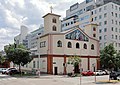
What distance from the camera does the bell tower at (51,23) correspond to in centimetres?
5813

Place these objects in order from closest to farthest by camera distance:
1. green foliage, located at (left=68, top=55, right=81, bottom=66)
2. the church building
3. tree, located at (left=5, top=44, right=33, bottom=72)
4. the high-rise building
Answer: tree, located at (left=5, top=44, right=33, bottom=72)
green foliage, located at (left=68, top=55, right=81, bottom=66)
the church building
the high-rise building

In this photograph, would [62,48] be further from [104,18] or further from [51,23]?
[104,18]

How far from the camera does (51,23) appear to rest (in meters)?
58.4

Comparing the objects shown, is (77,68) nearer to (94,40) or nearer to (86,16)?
(94,40)

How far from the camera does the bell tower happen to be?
5813 centimetres

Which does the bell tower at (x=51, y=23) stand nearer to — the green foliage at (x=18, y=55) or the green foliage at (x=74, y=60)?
the green foliage at (x=74, y=60)

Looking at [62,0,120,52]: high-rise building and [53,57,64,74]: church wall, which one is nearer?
[53,57,64,74]: church wall

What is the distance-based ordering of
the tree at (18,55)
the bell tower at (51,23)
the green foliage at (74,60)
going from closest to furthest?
1. the tree at (18,55)
2. the green foliage at (74,60)
3. the bell tower at (51,23)

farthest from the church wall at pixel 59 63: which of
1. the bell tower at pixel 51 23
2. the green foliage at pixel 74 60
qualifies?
the bell tower at pixel 51 23

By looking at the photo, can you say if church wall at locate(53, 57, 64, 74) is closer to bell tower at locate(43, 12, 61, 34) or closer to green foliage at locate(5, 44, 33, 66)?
green foliage at locate(5, 44, 33, 66)

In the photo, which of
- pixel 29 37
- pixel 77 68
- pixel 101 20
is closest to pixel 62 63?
pixel 77 68

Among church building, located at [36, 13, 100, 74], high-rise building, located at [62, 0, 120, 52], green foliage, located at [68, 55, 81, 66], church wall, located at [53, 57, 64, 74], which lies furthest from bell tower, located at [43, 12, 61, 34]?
high-rise building, located at [62, 0, 120, 52]

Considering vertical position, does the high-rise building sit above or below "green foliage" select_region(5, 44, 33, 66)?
above

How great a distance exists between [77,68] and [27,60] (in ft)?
48.6
